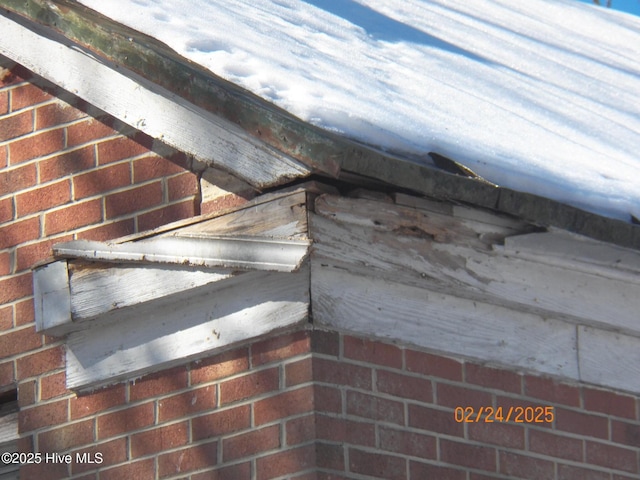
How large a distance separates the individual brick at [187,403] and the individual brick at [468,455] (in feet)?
2.40

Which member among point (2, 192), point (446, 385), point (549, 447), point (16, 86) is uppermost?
point (16, 86)

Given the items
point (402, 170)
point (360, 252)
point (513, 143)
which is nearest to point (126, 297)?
point (360, 252)

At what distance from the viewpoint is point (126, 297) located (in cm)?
383

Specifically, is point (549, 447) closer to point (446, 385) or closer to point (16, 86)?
point (446, 385)

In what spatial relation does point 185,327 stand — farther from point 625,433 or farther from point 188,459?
point 625,433

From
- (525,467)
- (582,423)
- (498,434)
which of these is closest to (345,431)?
(498,434)

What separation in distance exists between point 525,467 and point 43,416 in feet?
5.32

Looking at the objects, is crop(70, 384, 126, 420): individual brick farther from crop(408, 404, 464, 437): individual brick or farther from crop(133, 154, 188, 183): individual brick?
crop(408, 404, 464, 437): individual brick

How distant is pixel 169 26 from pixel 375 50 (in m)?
1.16

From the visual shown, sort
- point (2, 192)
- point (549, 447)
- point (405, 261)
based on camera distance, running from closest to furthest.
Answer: point (405, 261)
point (549, 447)
point (2, 192)

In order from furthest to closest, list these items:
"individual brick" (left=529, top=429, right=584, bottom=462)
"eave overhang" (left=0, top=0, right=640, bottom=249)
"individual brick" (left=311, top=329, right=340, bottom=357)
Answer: "individual brick" (left=529, top=429, right=584, bottom=462)
"individual brick" (left=311, top=329, right=340, bottom=357)
"eave overhang" (left=0, top=0, right=640, bottom=249)

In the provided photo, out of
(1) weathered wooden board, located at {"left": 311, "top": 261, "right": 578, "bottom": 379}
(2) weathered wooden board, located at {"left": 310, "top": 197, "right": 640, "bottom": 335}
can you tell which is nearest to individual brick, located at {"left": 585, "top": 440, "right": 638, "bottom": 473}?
(1) weathered wooden board, located at {"left": 311, "top": 261, "right": 578, "bottom": 379}

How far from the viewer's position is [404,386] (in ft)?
12.0

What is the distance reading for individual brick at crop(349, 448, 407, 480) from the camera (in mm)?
3463
